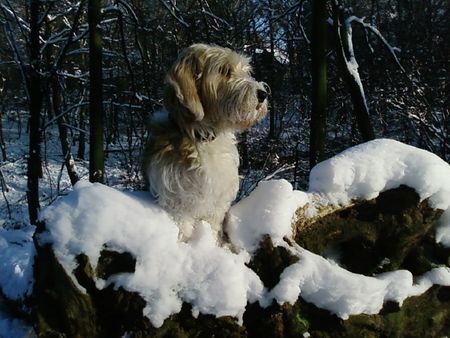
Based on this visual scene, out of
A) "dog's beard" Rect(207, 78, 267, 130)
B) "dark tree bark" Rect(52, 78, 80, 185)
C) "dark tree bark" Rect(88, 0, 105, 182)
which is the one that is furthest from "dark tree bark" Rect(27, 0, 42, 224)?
"dog's beard" Rect(207, 78, 267, 130)

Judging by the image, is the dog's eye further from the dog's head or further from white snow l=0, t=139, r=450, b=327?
white snow l=0, t=139, r=450, b=327

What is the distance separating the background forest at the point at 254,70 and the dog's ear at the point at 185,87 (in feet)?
5.04

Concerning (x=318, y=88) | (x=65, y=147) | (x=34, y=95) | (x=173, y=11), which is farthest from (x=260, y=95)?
(x=65, y=147)

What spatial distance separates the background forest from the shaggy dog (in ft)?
4.98

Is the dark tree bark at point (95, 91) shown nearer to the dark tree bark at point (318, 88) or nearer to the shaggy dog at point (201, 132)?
the dark tree bark at point (318, 88)

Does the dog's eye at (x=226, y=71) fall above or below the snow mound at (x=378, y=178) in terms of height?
above

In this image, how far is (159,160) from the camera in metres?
3.82

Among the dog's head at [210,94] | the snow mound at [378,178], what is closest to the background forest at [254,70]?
the dog's head at [210,94]

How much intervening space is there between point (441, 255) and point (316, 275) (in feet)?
3.90

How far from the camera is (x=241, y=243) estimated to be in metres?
3.68

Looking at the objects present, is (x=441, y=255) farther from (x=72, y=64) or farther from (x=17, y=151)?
(x=17, y=151)

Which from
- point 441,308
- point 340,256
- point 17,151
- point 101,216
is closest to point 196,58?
point 101,216

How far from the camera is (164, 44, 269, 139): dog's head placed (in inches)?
158

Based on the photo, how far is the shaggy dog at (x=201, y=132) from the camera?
3.77 meters
